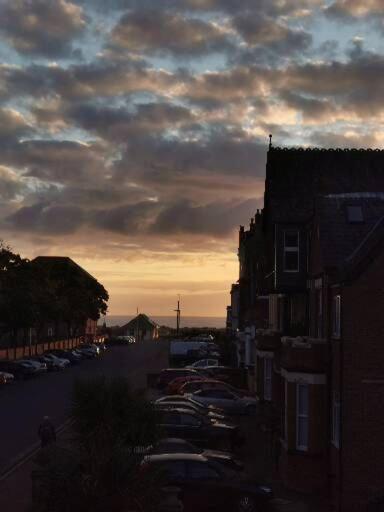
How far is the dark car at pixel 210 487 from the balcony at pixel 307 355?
4593mm

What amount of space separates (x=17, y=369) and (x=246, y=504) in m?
50.6

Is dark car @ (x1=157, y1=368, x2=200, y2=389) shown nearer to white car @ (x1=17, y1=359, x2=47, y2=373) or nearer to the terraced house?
white car @ (x1=17, y1=359, x2=47, y2=373)

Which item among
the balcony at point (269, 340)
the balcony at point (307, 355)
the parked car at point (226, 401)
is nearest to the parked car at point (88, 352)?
the parked car at point (226, 401)

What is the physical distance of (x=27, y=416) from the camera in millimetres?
44219

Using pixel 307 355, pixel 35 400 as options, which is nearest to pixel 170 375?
pixel 35 400

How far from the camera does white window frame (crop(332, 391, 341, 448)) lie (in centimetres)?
2567

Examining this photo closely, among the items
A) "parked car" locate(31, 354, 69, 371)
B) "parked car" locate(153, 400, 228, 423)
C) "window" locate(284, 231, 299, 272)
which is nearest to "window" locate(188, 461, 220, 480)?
"parked car" locate(153, 400, 228, 423)

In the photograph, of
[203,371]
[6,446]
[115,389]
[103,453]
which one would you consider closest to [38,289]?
[203,371]

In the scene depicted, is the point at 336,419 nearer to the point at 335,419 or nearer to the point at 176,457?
the point at 335,419

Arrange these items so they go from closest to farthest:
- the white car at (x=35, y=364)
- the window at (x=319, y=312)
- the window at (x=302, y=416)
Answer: the window at (x=302, y=416) → the window at (x=319, y=312) → the white car at (x=35, y=364)

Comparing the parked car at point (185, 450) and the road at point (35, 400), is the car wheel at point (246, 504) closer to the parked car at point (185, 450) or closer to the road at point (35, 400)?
the parked car at point (185, 450)

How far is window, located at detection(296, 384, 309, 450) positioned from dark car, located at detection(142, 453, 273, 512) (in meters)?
4.01

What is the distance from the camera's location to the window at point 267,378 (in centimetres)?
4122

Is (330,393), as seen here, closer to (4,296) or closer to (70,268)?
(4,296)
